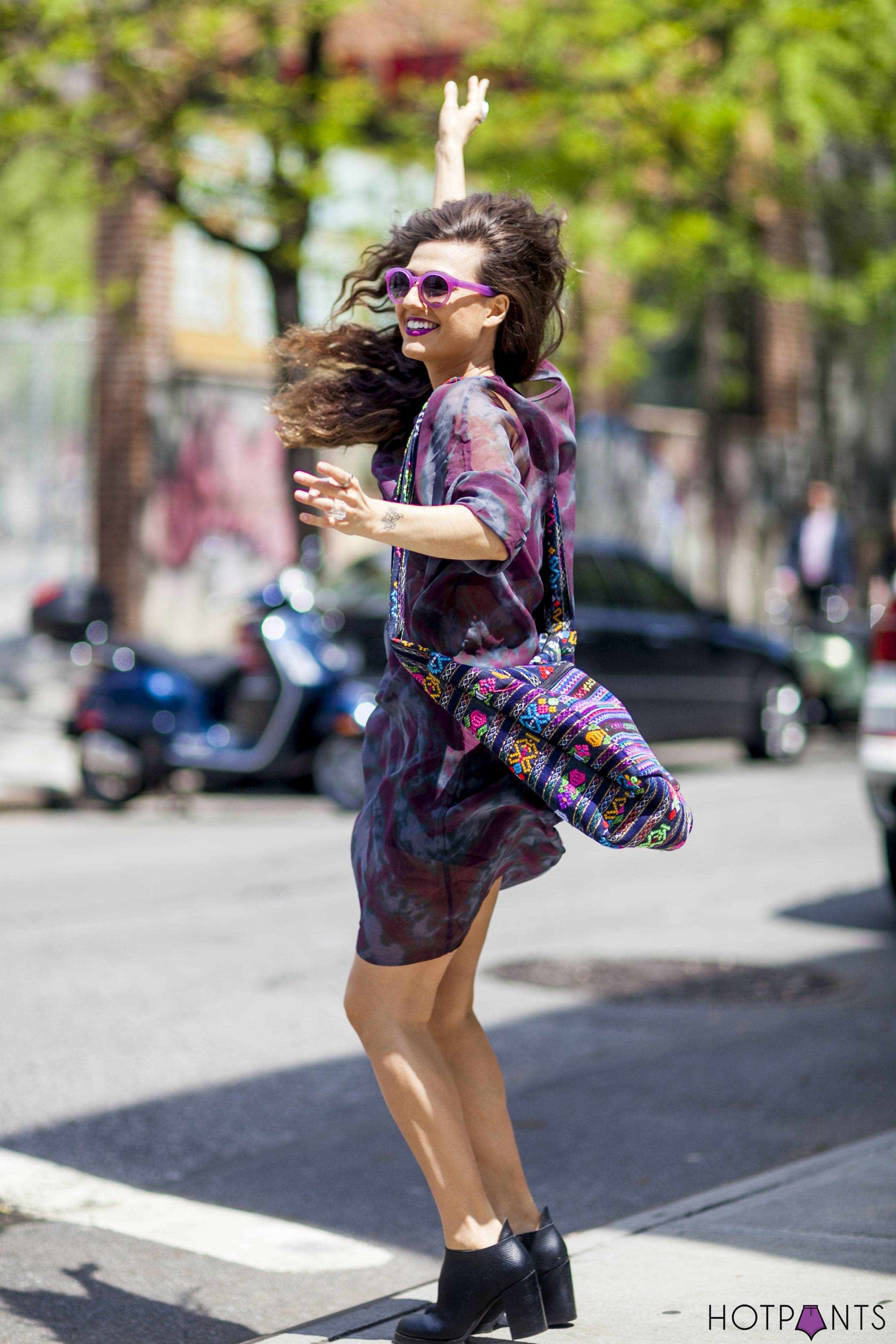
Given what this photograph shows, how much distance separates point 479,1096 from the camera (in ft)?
10.3

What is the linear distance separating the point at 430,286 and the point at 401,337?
0.87ft

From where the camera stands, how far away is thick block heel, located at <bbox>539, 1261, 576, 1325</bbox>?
10.1ft

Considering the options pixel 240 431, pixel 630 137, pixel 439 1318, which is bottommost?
pixel 439 1318

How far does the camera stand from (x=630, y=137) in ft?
53.1

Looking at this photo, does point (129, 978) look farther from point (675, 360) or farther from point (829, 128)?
point (675, 360)

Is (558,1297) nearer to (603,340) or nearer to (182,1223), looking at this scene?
(182,1223)

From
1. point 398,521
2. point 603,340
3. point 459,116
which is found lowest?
point 398,521

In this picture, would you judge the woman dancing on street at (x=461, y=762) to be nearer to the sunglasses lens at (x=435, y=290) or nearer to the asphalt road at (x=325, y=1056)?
the sunglasses lens at (x=435, y=290)

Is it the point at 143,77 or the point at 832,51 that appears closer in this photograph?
the point at 143,77

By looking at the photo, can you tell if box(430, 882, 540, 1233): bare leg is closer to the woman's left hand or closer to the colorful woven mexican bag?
the colorful woven mexican bag

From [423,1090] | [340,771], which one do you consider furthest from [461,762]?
[340,771]

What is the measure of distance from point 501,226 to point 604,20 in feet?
41.7

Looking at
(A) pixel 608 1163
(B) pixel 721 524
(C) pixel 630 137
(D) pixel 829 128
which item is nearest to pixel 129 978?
(A) pixel 608 1163

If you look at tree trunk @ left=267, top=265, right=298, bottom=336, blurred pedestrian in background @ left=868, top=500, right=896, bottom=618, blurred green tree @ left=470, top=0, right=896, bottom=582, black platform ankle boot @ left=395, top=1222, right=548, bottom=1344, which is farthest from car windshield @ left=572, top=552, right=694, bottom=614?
black platform ankle boot @ left=395, top=1222, right=548, bottom=1344
